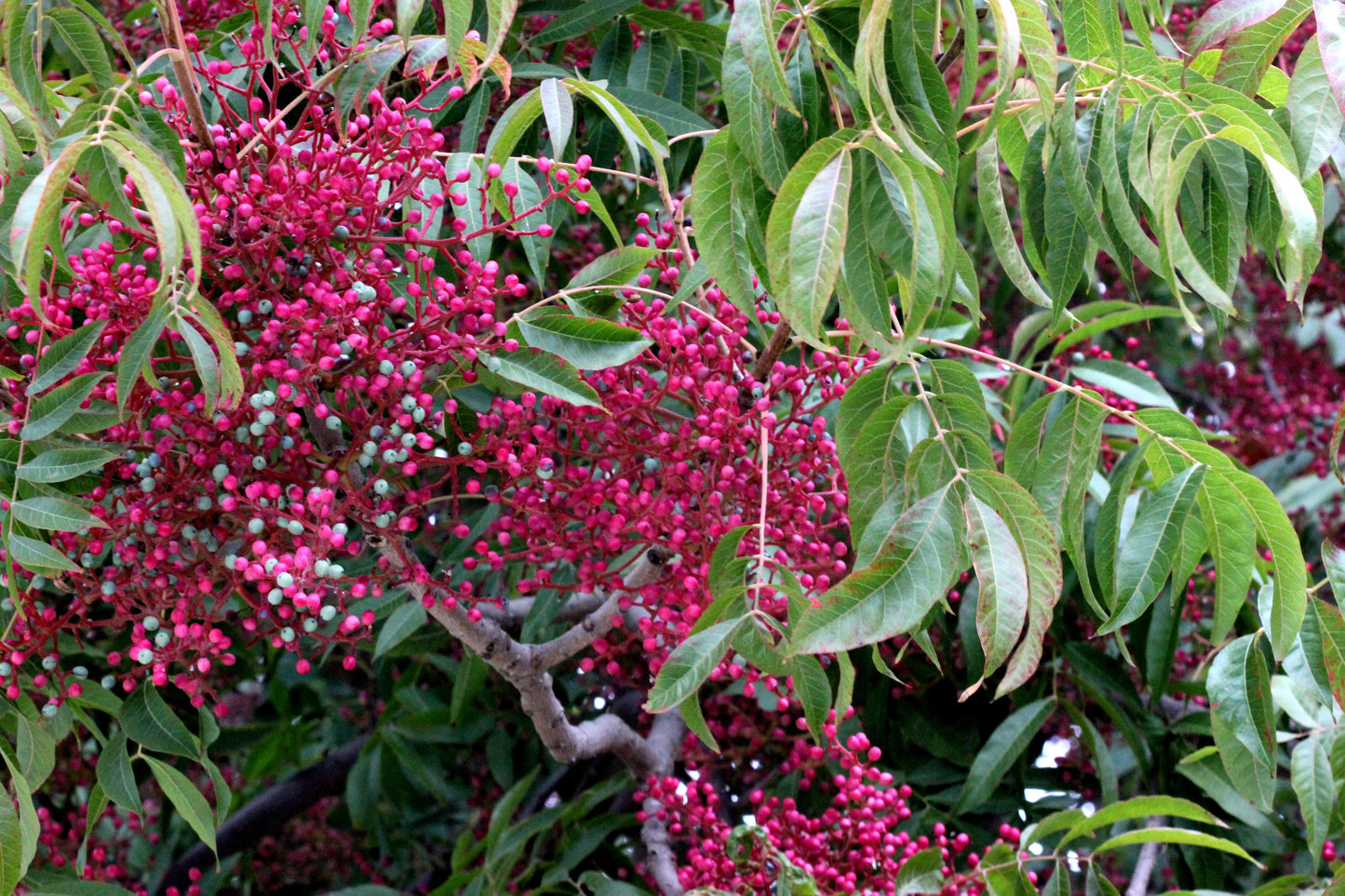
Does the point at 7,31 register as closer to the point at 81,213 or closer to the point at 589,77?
the point at 81,213

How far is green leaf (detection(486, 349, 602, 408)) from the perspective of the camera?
4.25 feet

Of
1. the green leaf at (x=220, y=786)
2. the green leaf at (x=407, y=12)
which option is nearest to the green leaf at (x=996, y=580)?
the green leaf at (x=407, y=12)

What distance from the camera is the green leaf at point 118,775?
160cm

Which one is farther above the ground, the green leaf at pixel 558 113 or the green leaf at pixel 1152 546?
the green leaf at pixel 558 113

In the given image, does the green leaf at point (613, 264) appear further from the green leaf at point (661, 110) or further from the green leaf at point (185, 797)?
the green leaf at point (185, 797)

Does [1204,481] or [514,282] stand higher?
[514,282]

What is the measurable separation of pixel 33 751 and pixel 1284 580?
147 centimetres

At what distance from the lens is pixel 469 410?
163cm

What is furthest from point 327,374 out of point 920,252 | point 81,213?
point 920,252

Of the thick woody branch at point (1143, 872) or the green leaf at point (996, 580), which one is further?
the thick woody branch at point (1143, 872)

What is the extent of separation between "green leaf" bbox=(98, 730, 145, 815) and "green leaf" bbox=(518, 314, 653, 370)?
0.82 metres

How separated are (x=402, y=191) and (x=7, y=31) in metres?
0.39

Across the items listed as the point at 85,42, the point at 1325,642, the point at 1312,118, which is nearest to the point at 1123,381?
the point at 1325,642

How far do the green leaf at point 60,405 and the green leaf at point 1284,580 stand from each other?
125 cm
